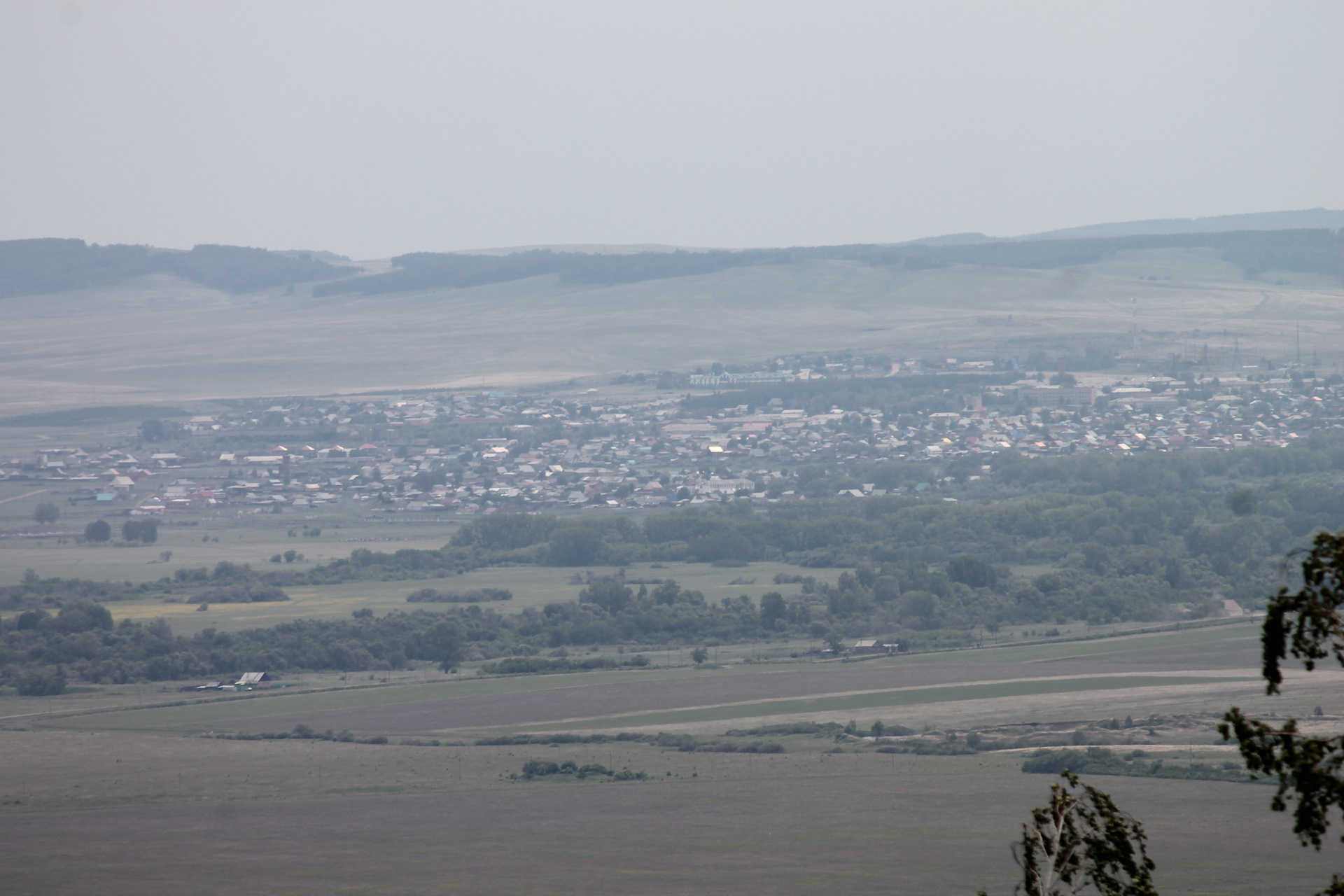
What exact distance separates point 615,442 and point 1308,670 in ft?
337

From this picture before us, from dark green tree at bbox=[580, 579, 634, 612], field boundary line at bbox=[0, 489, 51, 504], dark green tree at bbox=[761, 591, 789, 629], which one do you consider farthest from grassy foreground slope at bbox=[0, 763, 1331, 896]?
field boundary line at bbox=[0, 489, 51, 504]

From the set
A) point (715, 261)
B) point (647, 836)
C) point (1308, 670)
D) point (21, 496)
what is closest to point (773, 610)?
point (647, 836)

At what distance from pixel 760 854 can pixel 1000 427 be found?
88021mm

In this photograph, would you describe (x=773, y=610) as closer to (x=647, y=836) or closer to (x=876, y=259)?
(x=647, y=836)

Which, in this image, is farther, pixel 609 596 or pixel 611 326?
pixel 611 326

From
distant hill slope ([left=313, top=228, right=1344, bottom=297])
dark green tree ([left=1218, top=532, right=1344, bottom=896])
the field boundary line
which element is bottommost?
the field boundary line

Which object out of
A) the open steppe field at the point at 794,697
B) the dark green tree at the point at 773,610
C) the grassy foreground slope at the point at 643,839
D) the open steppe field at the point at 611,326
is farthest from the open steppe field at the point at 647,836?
the open steppe field at the point at 611,326

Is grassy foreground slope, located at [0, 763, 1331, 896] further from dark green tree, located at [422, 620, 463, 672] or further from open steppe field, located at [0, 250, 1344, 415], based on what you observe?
open steppe field, located at [0, 250, 1344, 415]

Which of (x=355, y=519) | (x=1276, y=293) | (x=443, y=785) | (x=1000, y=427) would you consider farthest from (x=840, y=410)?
(x=443, y=785)

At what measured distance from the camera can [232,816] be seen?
27.9m

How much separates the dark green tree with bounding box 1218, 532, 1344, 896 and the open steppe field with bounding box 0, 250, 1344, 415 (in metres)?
126

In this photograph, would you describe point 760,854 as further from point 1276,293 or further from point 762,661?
point 1276,293

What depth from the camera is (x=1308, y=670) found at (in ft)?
26.0

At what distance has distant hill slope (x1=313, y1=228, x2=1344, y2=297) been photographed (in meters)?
178
